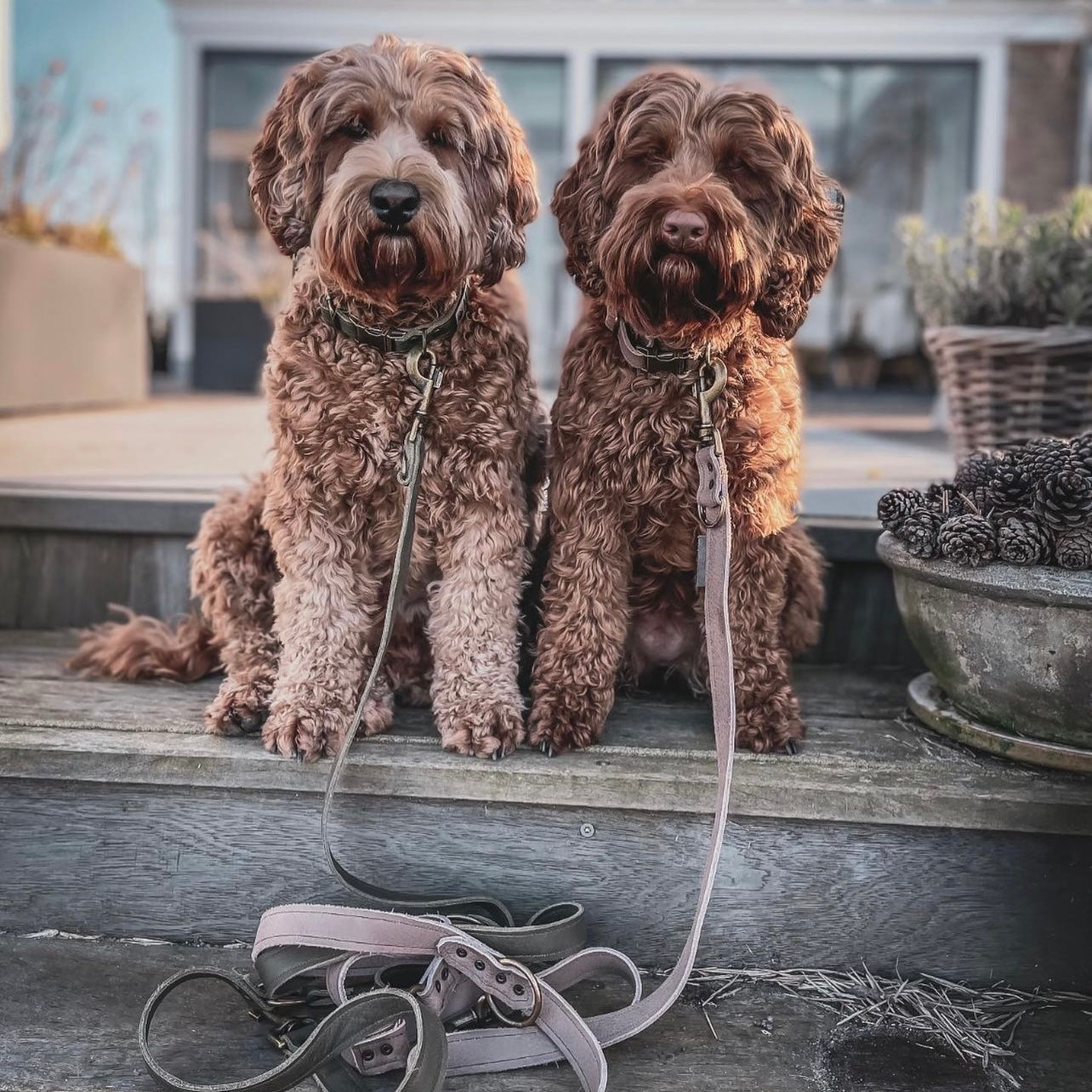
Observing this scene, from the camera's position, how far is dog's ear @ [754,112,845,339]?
2.14 metres

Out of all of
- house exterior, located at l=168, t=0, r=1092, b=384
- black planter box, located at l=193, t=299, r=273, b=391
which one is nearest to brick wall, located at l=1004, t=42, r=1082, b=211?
house exterior, located at l=168, t=0, r=1092, b=384

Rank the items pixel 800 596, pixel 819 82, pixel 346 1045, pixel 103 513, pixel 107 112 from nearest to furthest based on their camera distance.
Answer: pixel 346 1045
pixel 800 596
pixel 103 513
pixel 107 112
pixel 819 82

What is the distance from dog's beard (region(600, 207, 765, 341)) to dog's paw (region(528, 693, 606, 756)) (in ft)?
2.60

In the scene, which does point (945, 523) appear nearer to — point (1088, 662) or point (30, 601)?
point (1088, 662)

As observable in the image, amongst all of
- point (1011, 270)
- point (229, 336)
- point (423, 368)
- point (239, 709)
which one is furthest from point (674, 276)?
point (229, 336)

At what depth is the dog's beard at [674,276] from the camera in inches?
78.3

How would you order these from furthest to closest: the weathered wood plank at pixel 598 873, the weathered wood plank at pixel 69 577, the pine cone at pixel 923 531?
the weathered wood plank at pixel 69 577 < the pine cone at pixel 923 531 < the weathered wood plank at pixel 598 873

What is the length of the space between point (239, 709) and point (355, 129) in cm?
121

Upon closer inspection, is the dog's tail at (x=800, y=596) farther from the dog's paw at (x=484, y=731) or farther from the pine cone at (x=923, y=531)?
the dog's paw at (x=484, y=731)

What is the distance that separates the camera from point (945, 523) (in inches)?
89.2

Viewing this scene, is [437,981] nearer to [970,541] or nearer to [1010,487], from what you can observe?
[970,541]

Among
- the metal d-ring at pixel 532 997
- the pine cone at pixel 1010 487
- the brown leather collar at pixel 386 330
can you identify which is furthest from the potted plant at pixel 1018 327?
the metal d-ring at pixel 532 997

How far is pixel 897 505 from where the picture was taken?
94.3 inches

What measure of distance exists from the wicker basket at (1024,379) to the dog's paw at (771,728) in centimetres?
142
